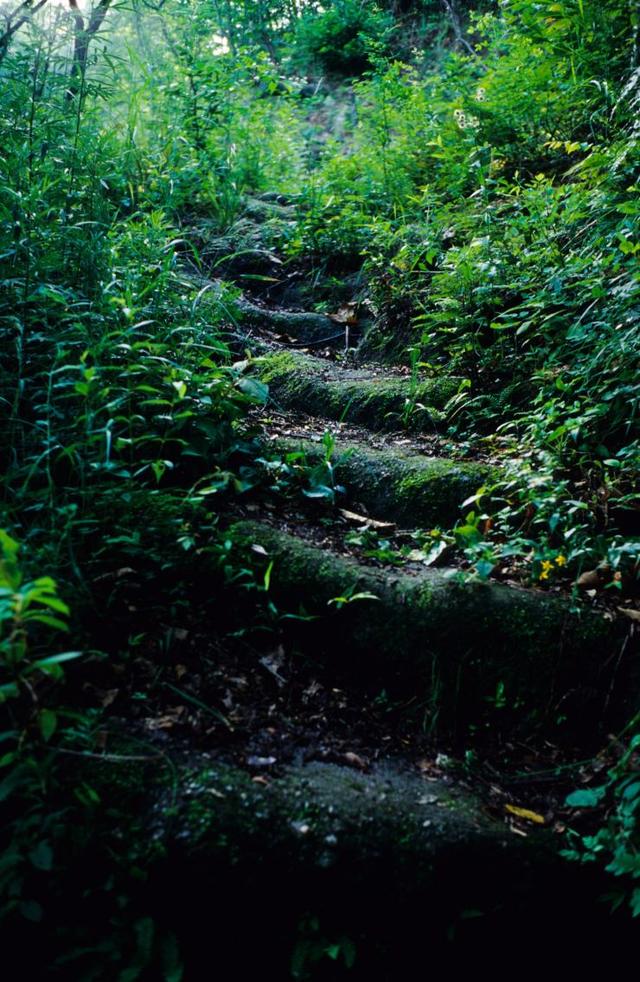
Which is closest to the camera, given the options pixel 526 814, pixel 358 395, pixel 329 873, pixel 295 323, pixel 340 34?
pixel 329 873

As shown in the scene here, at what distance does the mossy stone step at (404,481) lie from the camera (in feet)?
10.2

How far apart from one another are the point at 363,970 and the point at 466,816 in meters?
0.51

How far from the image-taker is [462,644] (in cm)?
247

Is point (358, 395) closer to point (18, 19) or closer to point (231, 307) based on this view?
point (231, 307)

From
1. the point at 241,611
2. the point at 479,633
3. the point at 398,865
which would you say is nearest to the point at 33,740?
the point at 241,611

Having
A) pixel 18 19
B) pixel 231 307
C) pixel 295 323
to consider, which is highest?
pixel 18 19

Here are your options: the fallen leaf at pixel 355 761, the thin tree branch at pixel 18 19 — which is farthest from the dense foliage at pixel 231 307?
the fallen leaf at pixel 355 761

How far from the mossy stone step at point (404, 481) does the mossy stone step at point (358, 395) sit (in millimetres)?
518

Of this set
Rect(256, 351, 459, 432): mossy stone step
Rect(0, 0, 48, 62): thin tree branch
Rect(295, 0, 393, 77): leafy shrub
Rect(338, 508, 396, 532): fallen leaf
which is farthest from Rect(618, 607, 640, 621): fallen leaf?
Rect(295, 0, 393, 77): leafy shrub

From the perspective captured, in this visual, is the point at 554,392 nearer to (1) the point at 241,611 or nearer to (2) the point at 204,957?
(1) the point at 241,611

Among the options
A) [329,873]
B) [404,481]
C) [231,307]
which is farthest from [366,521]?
[231,307]

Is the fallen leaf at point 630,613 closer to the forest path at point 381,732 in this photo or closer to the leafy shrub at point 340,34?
the forest path at point 381,732

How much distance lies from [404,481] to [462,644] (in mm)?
973

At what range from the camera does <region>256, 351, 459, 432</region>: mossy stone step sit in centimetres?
385
